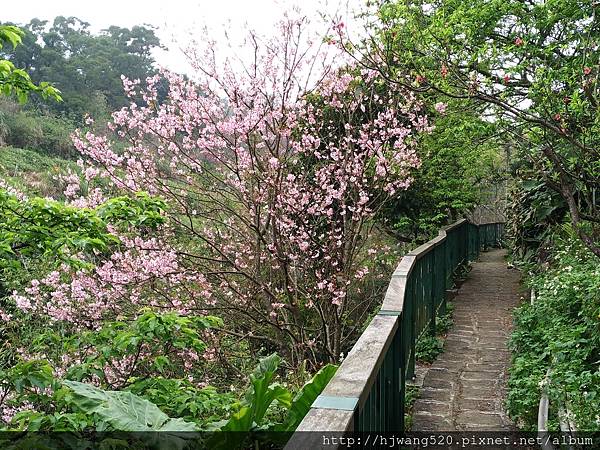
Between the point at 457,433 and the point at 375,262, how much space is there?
7.51 meters

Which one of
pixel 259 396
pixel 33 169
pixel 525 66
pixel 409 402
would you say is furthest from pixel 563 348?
pixel 33 169

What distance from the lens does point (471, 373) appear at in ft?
18.8

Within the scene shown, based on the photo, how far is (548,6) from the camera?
8.09 meters

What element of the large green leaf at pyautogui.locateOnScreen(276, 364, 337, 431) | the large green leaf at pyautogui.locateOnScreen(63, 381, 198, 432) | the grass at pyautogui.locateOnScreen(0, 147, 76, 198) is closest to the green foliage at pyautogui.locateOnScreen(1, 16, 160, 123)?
the grass at pyautogui.locateOnScreen(0, 147, 76, 198)

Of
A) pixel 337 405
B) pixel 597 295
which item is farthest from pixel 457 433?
pixel 337 405

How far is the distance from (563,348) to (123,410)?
13.1ft

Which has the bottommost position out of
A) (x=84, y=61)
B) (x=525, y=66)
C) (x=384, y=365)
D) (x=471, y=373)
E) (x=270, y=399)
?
(x=471, y=373)

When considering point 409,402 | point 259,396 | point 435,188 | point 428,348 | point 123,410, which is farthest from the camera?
point 435,188

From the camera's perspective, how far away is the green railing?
5.94 feet

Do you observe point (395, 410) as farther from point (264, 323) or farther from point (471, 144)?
point (471, 144)

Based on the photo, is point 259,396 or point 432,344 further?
point 432,344

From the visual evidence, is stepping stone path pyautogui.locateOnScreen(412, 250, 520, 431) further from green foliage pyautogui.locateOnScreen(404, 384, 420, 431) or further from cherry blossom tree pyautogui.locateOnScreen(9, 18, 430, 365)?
cherry blossom tree pyautogui.locateOnScreen(9, 18, 430, 365)

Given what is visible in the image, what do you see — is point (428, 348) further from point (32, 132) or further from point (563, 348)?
point (32, 132)

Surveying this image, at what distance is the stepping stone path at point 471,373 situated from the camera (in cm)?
454
